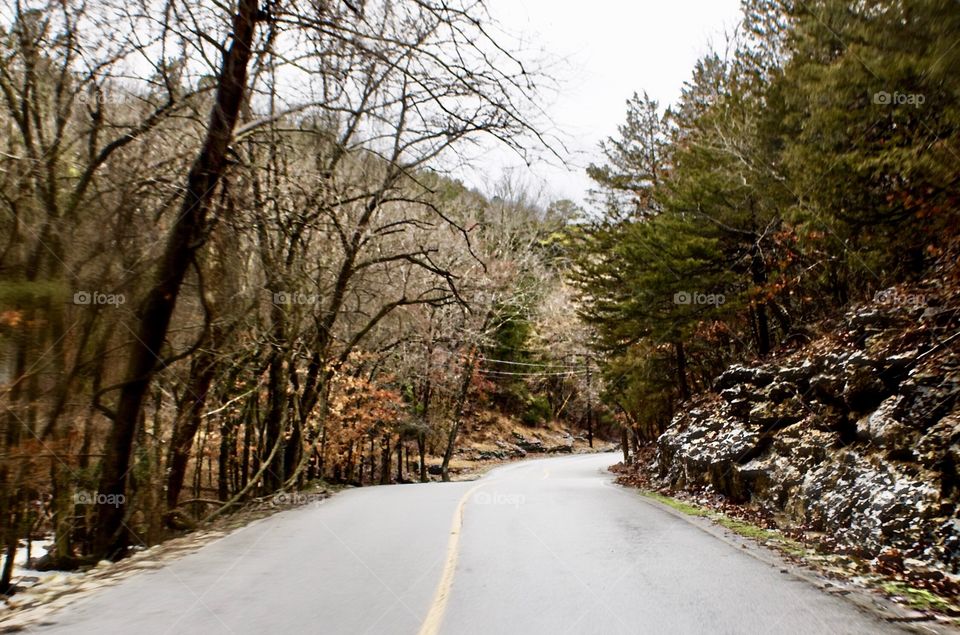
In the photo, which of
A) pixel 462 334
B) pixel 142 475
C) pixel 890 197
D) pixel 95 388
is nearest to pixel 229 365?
pixel 142 475

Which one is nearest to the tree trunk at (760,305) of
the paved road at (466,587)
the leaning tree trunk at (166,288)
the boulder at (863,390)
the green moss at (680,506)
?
the green moss at (680,506)

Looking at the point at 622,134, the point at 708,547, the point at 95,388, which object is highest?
the point at 622,134

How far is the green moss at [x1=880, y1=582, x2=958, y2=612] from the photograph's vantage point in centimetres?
517

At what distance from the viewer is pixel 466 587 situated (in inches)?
243

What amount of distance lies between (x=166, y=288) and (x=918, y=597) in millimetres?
8955

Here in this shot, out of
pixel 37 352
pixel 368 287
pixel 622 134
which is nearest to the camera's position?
pixel 37 352

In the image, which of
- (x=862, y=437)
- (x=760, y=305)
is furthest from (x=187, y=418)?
(x=760, y=305)

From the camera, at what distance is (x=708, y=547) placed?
8.16 meters

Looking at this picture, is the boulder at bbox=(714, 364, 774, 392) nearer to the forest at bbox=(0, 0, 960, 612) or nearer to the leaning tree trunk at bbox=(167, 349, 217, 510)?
the forest at bbox=(0, 0, 960, 612)

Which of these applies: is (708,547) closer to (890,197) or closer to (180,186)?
(890,197)

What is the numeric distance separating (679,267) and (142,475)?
1316 centimetres

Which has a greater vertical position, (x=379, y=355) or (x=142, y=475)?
(x=379, y=355)

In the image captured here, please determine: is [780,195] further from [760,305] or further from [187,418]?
[187,418]

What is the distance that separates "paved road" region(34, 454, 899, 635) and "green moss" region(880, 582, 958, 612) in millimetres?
593
